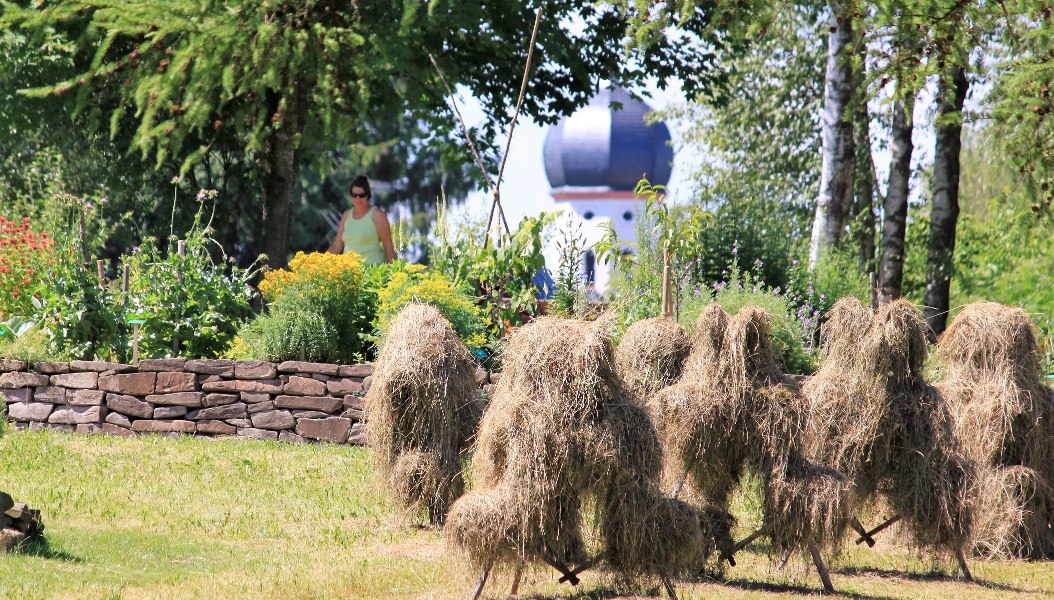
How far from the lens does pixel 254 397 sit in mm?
10648

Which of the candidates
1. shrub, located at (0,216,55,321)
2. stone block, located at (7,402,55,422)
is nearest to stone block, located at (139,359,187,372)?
stone block, located at (7,402,55,422)

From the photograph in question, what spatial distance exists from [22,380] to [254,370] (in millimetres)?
2107

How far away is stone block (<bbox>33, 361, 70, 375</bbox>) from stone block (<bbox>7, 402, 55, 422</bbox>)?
10.9 inches

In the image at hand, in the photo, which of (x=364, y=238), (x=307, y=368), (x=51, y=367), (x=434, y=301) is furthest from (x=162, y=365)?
(x=364, y=238)

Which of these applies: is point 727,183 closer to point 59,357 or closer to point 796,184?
point 796,184

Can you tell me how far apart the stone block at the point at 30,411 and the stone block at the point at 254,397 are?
172cm

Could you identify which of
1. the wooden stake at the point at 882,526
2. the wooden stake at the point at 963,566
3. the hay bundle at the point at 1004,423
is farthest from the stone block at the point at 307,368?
the wooden stake at the point at 963,566

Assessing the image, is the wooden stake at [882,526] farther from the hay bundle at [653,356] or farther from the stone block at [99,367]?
the stone block at [99,367]

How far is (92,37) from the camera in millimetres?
16391

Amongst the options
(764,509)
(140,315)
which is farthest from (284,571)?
(140,315)

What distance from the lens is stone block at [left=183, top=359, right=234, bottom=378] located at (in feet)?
35.0

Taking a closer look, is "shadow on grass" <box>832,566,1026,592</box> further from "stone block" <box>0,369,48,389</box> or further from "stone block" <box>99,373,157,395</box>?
"stone block" <box>0,369,48,389</box>

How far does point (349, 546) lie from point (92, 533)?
56.6 inches

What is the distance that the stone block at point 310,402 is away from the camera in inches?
412
